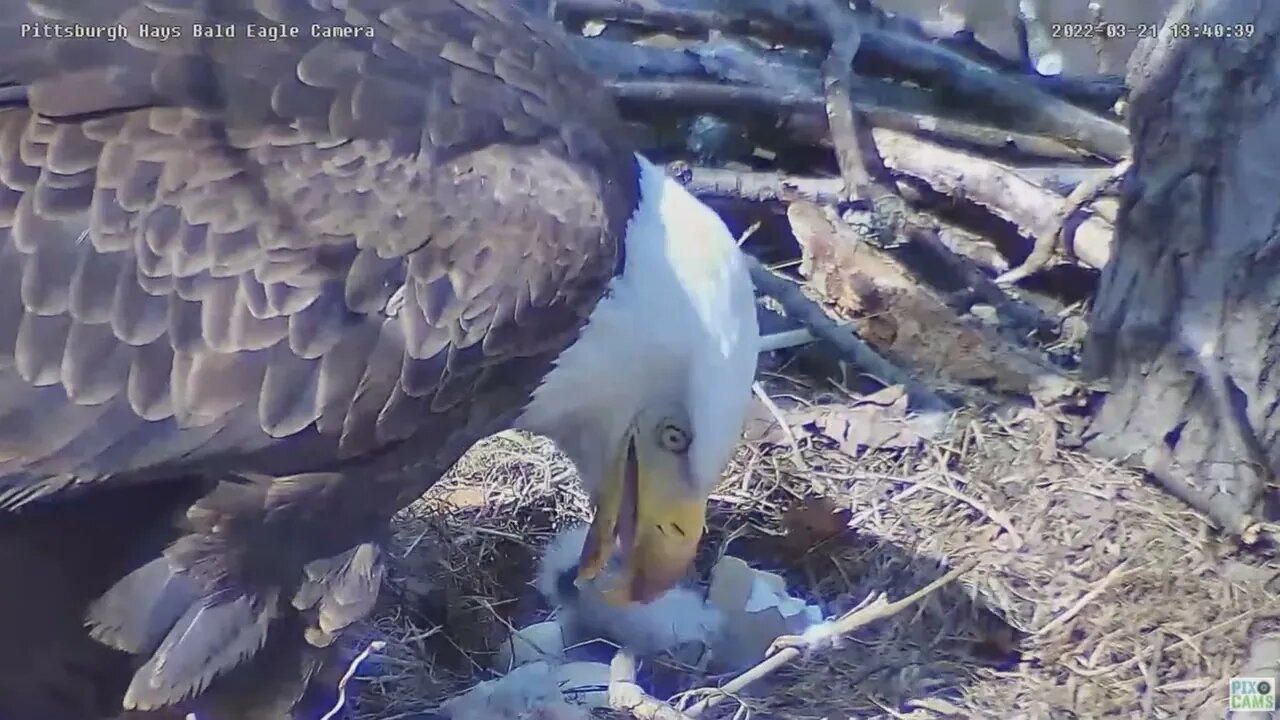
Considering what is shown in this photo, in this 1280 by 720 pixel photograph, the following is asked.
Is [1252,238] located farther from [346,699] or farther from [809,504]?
[346,699]

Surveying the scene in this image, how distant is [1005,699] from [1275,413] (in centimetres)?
84

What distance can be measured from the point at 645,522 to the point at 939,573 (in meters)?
0.69

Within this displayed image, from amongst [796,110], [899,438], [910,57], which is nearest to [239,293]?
[899,438]

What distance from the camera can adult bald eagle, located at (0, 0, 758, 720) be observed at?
7.02 ft

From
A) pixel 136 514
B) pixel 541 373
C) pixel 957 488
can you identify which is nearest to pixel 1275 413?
pixel 957 488

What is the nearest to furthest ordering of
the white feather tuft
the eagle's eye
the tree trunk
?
1. the eagle's eye
2. the tree trunk
3. the white feather tuft

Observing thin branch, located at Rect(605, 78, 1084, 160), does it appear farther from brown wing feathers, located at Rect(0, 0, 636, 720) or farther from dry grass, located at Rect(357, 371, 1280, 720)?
brown wing feathers, located at Rect(0, 0, 636, 720)

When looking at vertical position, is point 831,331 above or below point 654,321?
below

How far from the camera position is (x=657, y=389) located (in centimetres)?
261

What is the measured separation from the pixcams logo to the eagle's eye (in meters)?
1.05

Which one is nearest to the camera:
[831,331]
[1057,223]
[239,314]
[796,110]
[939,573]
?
[239,314]

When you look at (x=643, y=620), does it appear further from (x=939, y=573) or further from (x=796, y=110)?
(x=796, y=110)
